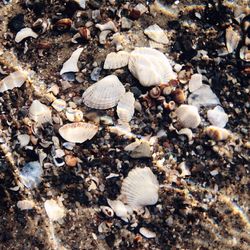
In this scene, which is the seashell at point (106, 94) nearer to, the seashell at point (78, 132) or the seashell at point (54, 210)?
the seashell at point (78, 132)

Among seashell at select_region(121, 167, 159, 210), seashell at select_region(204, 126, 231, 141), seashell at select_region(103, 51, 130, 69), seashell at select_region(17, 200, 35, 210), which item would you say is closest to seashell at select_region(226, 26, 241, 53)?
seashell at select_region(204, 126, 231, 141)

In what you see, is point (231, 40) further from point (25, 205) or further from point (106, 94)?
point (25, 205)

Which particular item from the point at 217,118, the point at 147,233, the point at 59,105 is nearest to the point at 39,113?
the point at 59,105

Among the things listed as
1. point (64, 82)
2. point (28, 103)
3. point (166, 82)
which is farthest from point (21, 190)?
point (166, 82)

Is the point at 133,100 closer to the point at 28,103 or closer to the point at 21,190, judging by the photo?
the point at 28,103

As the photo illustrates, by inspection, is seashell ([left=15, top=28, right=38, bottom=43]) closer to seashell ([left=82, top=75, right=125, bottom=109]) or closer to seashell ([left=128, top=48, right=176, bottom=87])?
seashell ([left=82, top=75, right=125, bottom=109])
